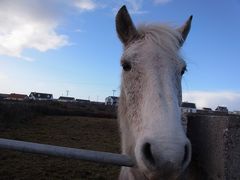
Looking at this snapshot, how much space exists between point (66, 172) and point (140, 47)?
6765 mm

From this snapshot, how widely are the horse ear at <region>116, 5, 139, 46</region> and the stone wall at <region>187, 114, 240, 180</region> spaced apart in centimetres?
112

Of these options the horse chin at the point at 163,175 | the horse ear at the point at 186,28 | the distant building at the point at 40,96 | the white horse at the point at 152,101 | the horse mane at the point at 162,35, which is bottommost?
the horse chin at the point at 163,175

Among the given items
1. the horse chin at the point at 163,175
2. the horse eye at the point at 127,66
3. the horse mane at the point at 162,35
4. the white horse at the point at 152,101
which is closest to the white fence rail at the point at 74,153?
the white horse at the point at 152,101

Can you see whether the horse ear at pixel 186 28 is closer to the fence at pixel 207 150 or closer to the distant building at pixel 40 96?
the fence at pixel 207 150

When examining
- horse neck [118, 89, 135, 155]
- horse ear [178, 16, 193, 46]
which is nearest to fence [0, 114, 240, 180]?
horse neck [118, 89, 135, 155]

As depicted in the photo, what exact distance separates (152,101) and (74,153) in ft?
2.34

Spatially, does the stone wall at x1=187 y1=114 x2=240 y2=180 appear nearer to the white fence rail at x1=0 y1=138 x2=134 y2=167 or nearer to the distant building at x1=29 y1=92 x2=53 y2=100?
the white fence rail at x1=0 y1=138 x2=134 y2=167

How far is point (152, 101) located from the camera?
2.76 metres

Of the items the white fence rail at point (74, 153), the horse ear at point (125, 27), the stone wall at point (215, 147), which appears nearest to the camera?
the stone wall at point (215, 147)

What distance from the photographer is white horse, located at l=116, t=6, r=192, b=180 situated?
236 cm

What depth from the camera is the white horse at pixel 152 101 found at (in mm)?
2361

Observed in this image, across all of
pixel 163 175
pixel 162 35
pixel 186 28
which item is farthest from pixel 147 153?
pixel 186 28

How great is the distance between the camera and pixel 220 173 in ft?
8.57

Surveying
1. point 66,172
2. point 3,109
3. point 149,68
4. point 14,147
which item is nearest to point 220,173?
point 149,68
